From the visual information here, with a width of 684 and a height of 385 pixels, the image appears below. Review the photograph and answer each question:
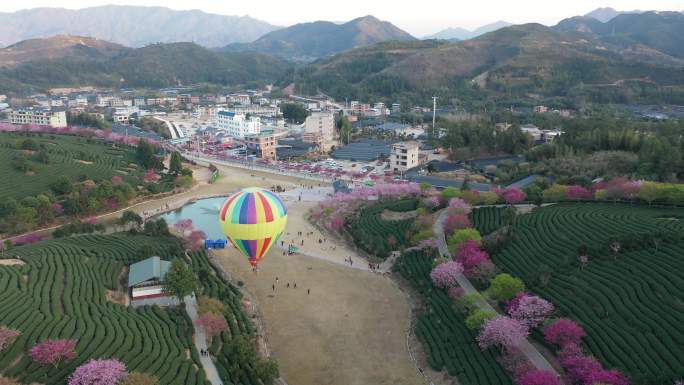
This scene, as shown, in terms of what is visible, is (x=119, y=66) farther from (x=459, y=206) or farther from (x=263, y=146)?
(x=459, y=206)

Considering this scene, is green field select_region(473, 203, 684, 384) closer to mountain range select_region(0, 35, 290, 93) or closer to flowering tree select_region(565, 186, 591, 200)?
flowering tree select_region(565, 186, 591, 200)

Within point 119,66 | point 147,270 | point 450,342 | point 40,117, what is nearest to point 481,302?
point 450,342

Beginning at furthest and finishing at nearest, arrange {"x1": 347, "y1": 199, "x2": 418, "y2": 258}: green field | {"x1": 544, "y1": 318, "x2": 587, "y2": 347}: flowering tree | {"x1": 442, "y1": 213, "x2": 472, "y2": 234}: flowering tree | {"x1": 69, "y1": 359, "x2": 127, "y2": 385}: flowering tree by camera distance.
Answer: {"x1": 347, "y1": 199, "x2": 418, "y2": 258}: green field < {"x1": 442, "y1": 213, "x2": 472, "y2": 234}: flowering tree < {"x1": 544, "y1": 318, "x2": 587, "y2": 347}: flowering tree < {"x1": 69, "y1": 359, "x2": 127, "y2": 385}: flowering tree

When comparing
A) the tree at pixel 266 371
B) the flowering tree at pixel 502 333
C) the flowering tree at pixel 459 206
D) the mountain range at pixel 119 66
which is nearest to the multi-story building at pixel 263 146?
the flowering tree at pixel 459 206

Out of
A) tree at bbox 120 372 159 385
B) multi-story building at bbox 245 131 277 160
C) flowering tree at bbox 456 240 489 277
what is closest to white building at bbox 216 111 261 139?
multi-story building at bbox 245 131 277 160

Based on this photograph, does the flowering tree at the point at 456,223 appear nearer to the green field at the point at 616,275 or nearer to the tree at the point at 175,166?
the green field at the point at 616,275

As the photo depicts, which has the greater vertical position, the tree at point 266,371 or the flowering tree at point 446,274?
the flowering tree at point 446,274

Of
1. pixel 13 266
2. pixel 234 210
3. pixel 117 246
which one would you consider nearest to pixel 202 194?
pixel 117 246
